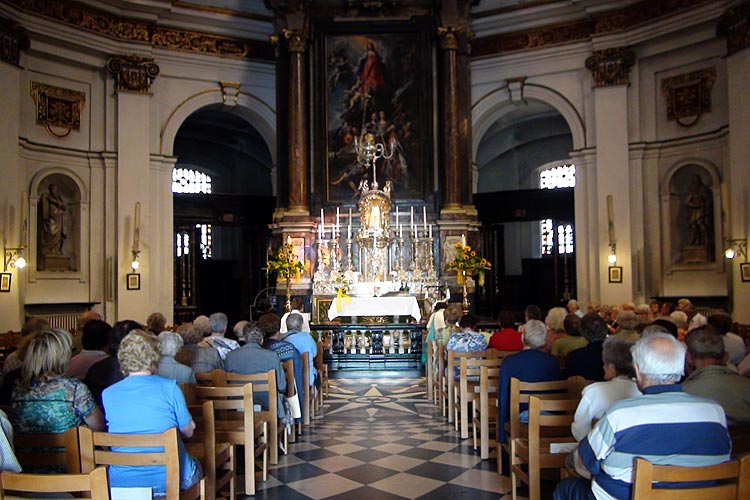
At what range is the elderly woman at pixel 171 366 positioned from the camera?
5312 mm

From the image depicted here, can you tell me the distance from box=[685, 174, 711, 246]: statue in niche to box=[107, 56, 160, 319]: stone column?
11.6m

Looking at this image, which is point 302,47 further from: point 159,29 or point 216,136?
point 216,136

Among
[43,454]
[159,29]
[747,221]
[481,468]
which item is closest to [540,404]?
[481,468]

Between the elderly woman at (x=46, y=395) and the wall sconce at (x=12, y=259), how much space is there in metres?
10.2

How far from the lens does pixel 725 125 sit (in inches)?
558

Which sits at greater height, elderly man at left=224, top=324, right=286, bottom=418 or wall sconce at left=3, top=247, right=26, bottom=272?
wall sconce at left=3, top=247, right=26, bottom=272

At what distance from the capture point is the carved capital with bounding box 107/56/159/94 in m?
15.6

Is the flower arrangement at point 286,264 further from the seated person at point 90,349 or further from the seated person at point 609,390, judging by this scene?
the seated person at point 609,390

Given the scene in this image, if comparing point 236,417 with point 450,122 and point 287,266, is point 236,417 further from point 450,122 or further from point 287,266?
point 450,122

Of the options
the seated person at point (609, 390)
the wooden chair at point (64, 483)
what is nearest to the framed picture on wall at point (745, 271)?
the seated person at point (609, 390)

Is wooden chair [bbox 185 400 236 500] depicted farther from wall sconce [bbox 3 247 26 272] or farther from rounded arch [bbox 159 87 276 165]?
rounded arch [bbox 159 87 276 165]

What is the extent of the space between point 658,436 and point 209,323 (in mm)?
5250

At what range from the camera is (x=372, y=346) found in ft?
40.4

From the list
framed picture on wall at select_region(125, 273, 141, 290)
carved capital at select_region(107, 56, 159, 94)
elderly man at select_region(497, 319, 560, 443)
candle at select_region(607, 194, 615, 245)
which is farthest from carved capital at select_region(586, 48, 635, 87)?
elderly man at select_region(497, 319, 560, 443)
